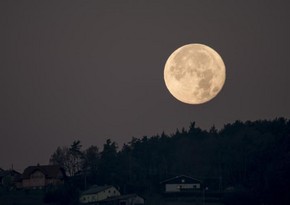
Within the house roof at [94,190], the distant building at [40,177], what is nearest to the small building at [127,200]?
the house roof at [94,190]

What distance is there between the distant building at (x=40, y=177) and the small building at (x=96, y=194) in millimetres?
23227

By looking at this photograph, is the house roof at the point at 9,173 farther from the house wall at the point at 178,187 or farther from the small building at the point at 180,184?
the house wall at the point at 178,187

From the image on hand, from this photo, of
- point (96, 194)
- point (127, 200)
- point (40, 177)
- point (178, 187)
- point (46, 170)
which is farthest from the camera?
point (46, 170)

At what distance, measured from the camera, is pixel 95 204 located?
116750mm

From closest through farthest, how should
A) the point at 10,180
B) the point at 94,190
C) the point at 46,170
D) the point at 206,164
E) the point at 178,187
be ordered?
the point at 94,190, the point at 178,187, the point at 46,170, the point at 10,180, the point at 206,164

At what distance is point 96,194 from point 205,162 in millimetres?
59195

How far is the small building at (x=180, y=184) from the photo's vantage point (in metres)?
130

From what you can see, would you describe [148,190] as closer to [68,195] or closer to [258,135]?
[68,195]

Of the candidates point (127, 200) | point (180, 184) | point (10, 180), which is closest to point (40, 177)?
point (10, 180)

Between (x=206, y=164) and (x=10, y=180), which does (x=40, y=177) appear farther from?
(x=206, y=164)

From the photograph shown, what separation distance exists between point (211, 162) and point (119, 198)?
58193 millimetres

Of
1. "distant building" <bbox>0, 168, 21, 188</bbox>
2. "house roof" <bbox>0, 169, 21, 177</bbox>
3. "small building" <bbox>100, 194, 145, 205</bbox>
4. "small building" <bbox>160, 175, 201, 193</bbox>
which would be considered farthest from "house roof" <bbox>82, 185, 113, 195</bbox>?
"house roof" <bbox>0, 169, 21, 177</bbox>

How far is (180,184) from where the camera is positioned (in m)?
130

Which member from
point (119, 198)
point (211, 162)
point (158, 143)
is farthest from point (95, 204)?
point (158, 143)
